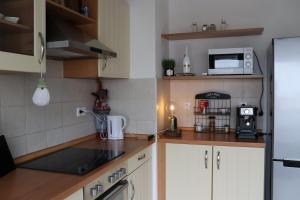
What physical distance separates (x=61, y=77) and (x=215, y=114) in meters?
1.48

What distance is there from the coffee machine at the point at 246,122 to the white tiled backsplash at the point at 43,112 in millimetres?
1338

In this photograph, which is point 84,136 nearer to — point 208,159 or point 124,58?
point 124,58

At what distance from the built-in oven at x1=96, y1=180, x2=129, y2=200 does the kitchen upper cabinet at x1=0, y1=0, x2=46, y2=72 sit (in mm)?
801

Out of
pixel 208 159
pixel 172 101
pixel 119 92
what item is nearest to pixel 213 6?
pixel 172 101

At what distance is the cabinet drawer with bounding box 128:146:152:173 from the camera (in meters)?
1.99

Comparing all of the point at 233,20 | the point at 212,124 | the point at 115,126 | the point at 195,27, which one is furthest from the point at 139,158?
the point at 233,20

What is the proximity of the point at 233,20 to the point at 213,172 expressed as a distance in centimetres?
149

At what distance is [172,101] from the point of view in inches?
114

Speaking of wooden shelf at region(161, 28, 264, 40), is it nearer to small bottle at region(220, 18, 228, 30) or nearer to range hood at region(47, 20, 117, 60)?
small bottle at region(220, 18, 228, 30)

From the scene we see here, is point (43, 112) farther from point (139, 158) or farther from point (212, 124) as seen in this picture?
point (212, 124)

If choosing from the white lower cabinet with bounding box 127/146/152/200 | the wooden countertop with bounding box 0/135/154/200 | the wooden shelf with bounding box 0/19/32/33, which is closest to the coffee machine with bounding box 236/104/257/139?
the white lower cabinet with bounding box 127/146/152/200

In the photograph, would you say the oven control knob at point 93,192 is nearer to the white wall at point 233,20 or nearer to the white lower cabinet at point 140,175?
the white lower cabinet at point 140,175

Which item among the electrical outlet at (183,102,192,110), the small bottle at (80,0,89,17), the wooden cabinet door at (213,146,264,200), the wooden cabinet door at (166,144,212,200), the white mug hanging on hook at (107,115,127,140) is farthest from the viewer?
→ the electrical outlet at (183,102,192,110)

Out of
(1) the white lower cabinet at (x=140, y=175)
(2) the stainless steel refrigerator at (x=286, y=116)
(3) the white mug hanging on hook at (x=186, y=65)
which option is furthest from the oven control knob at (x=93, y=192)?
(3) the white mug hanging on hook at (x=186, y=65)
